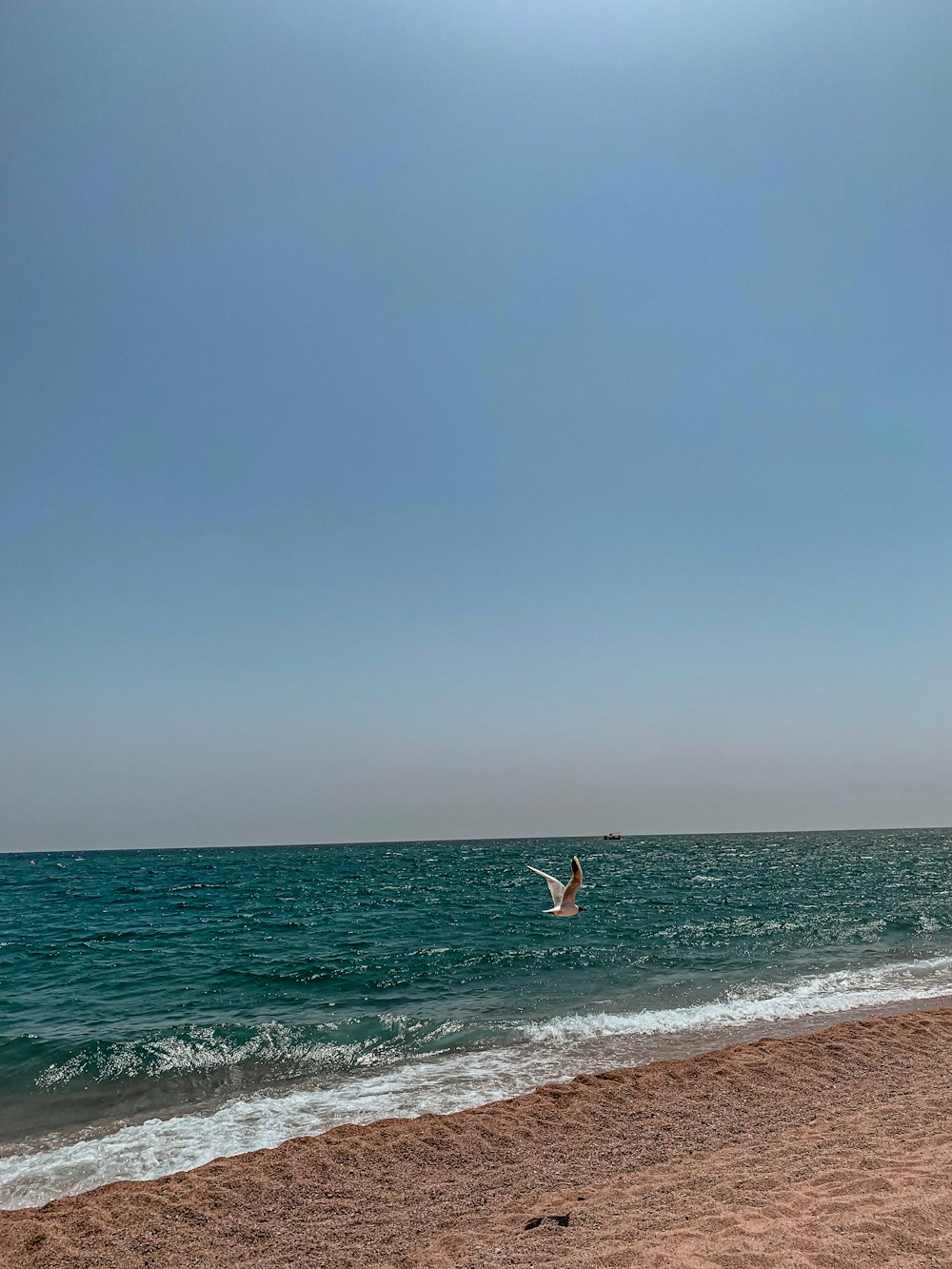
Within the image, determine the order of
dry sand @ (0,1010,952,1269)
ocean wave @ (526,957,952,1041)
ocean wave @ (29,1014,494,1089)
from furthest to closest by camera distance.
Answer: ocean wave @ (526,957,952,1041) < ocean wave @ (29,1014,494,1089) < dry sand @ (0,1010,952,1269)

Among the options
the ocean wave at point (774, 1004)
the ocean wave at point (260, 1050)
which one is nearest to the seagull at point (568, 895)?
the ocean wave at point (774, 1004)

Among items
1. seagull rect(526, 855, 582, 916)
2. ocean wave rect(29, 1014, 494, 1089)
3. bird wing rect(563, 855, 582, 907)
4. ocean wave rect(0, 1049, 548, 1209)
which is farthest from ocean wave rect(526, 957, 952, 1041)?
bird wing rect(563, 855, 582, 907)

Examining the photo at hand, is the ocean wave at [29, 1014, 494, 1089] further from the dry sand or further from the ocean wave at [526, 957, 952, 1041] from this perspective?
the dry sand

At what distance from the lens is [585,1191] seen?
7.55 m

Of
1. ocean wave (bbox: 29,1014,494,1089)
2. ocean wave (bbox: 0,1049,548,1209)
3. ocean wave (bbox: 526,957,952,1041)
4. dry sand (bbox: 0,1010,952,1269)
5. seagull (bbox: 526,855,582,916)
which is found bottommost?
ocean wave (bbox: 526,957,952,1041)

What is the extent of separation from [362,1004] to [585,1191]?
9924 millimetres

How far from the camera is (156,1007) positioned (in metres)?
16.5

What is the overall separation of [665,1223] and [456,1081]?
18.1ft

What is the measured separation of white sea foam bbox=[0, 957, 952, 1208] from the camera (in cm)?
891

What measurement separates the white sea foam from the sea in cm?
5

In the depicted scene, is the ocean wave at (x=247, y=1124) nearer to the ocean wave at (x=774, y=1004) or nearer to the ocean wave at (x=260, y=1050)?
the ocean wave at (x=260, y=1050)

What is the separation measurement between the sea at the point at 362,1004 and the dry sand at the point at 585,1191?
3.63 feet

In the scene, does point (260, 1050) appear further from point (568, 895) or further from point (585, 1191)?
point (585, 1191)

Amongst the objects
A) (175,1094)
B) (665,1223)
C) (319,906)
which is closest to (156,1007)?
(175,1094)
